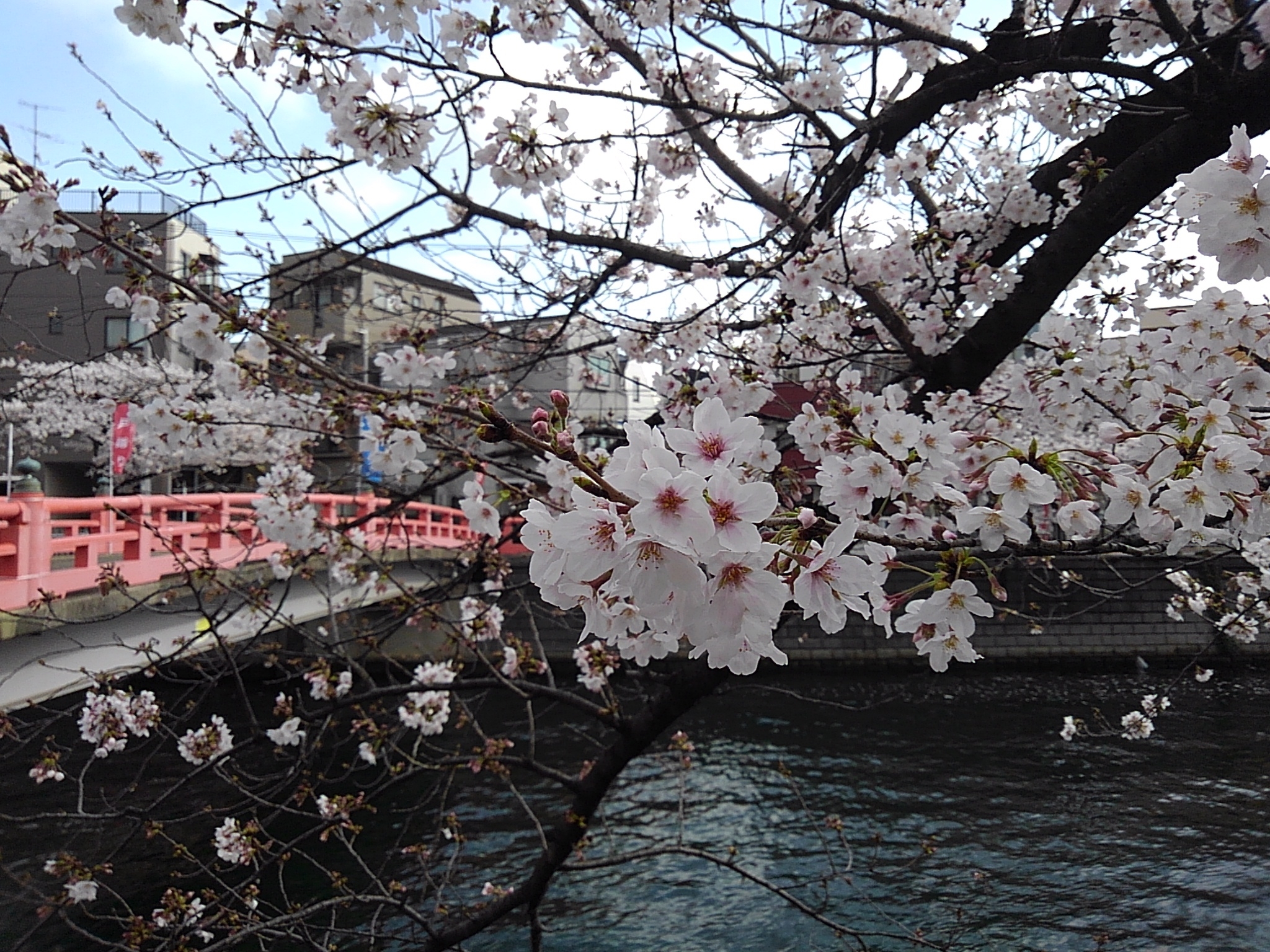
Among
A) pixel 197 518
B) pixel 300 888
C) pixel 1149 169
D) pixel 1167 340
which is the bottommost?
pixel 300 888

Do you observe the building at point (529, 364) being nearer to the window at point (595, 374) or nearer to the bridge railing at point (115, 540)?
the window at point (595, 374)

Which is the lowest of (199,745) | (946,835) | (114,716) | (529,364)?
(946,835)

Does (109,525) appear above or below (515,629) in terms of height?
above

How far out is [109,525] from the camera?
24.4 feet

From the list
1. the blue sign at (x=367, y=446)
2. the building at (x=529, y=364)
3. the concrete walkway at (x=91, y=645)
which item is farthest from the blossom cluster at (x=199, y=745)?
the building at (x=529, y=364)

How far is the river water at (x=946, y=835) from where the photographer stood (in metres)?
5.76

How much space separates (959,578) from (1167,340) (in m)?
1.49

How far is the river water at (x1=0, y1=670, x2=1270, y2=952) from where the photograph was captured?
227 inches

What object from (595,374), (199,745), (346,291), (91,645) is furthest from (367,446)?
(91,645)

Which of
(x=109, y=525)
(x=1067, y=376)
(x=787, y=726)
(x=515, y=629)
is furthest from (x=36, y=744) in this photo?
(x=1067, y=376)

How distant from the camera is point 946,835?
24.7 feet

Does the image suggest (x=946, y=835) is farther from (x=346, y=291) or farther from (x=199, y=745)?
(x=346, y=291)

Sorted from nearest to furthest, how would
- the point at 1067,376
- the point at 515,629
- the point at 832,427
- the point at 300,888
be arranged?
the point at 832,427, the point at 1067,376, the point at 300,888, the point at 515,629

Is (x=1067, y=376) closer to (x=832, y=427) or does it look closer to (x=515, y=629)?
Result: (x=832, y=427)
